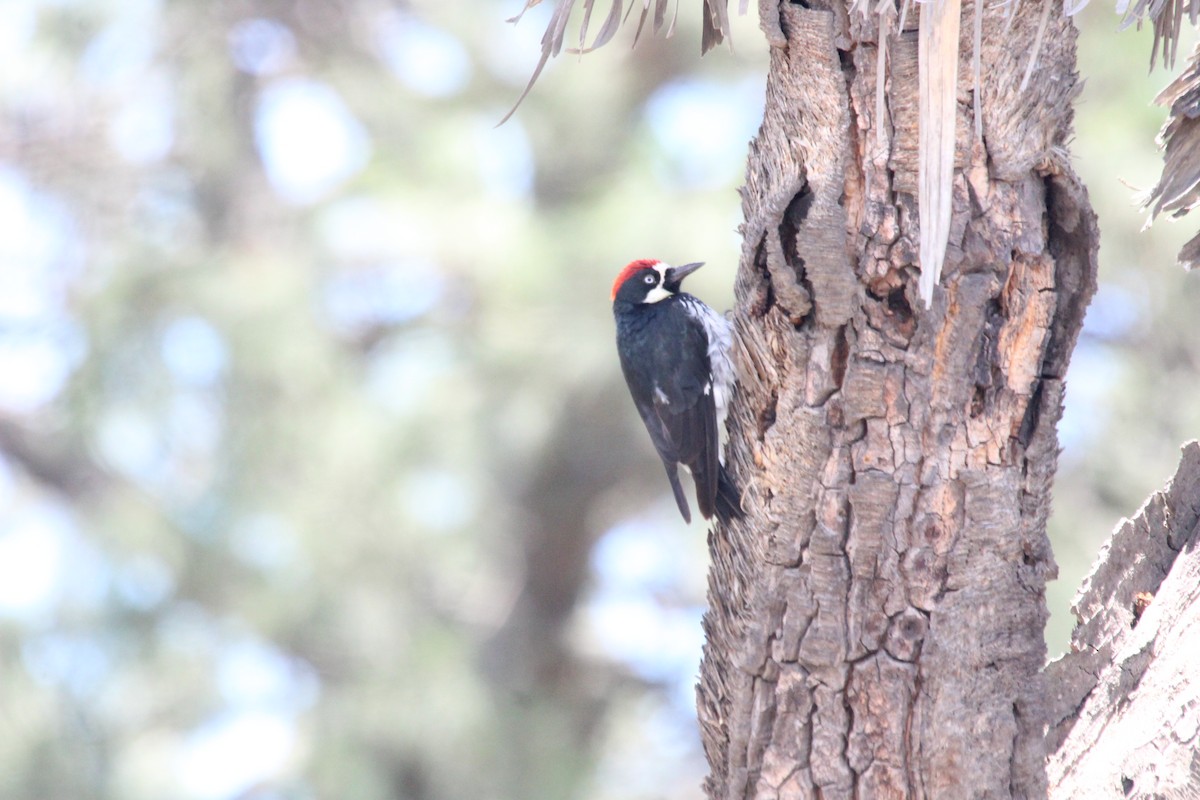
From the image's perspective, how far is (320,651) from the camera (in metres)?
8.52

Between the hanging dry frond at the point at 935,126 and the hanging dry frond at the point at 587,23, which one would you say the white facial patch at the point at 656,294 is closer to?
the hanging dry frond at the point at 587,23

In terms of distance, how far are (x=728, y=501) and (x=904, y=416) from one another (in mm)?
538

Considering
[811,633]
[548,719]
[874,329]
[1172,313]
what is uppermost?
[1172,313]

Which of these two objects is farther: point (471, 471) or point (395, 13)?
point (395, 13)

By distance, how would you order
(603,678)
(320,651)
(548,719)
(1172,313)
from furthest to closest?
1. (603,678)
2. (548,719)
3. (320,651)
4. (1172,313)

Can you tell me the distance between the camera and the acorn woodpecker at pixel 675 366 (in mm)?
3920

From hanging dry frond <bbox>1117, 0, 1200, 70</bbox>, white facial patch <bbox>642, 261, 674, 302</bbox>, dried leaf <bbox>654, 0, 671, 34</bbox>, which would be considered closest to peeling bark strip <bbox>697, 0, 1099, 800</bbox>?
hanging dry frond <bbox>1117, 0, 1200, 70</bbox>

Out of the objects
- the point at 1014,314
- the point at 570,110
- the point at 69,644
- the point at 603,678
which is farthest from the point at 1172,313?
the point at 69,644

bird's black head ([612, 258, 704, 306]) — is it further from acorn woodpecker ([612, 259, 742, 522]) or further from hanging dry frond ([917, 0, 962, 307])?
hanging dry frond ([917, 0, 962, 307])

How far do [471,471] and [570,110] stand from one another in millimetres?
2825

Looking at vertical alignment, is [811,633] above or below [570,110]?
below

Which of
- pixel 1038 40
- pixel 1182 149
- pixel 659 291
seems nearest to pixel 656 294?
pixel 659 291

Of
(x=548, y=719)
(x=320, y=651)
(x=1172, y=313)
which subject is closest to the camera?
(x=1172, y=313)

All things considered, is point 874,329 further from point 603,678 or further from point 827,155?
point 603,678
